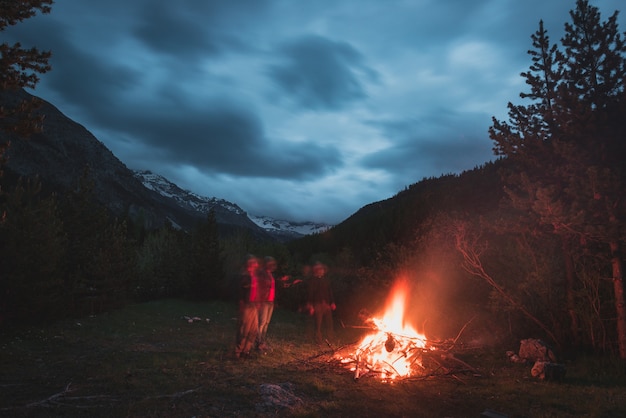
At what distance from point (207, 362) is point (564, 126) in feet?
32.9

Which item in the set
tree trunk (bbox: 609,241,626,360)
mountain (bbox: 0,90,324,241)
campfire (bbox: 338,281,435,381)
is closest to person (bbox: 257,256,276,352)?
campfire (bbox: 338,281,435,381)

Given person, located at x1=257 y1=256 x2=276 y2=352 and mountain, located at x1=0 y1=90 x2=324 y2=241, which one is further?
mountain, located at x1=0 y1=90 x2=324 y2=241

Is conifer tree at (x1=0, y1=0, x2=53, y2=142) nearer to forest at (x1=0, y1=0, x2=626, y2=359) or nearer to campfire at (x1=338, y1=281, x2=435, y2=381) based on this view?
forest at (x1=0, y1=0, x2=626, y2=359)

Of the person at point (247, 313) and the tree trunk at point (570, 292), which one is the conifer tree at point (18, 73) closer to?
the person at point (247, 313)

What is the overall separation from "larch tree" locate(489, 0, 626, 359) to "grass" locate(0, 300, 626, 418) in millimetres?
3002

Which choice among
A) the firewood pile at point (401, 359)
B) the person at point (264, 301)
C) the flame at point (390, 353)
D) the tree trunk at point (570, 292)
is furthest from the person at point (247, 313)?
the tree trunk at point (570, 292)

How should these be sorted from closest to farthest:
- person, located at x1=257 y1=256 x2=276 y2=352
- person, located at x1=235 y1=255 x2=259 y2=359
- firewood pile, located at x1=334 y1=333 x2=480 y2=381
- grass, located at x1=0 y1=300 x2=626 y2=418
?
grass, located at x1=0 y1=300 x2=626 y2=418 → firewood pile, located at x1=334 y1=333 x2=480 y2=381 → person, located at x1=235 y1=255 x2=259 y2=359 → person, located at x1=257 y1=256 x2=276 y2=352

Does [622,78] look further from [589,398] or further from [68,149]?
[68,149]

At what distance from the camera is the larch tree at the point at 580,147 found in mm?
8914

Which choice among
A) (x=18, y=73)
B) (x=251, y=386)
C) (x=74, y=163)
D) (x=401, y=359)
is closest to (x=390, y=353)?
(x=401, y=359)

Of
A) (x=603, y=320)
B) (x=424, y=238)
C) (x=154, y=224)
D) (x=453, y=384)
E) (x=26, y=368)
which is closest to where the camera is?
(x=453, y=384)

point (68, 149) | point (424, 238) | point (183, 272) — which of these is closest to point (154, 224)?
point (68, 149)

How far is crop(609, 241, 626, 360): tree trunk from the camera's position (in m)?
9.08

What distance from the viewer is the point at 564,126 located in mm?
9680
